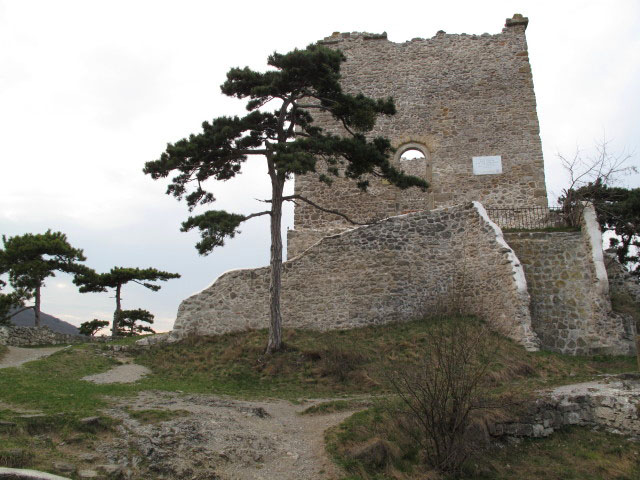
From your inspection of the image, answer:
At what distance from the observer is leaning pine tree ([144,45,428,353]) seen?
39.5ft

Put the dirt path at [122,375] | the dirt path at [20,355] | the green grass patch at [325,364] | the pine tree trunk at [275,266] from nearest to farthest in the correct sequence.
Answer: the green grass patch at [325,364]
the dirt path at [122,375]
the pine tree trunk at [275,266]
the dirt path at [20,355]

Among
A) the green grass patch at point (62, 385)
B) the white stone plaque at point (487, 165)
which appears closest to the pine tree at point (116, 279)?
the green grass patch at point (62, 385)

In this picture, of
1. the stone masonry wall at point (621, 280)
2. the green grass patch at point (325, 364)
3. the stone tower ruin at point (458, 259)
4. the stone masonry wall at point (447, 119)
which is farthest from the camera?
the stone masonry wall at point (447, 119)

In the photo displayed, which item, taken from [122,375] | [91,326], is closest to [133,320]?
[91,326]

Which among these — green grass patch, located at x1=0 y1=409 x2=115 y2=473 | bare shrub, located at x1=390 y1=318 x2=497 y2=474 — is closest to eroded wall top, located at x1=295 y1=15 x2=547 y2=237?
bare shrub, located at x1=390 y1=318 x2=497 y2=474

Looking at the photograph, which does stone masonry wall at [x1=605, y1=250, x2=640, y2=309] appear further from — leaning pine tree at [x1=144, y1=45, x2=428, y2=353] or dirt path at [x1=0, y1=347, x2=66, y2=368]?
dirt path at [x1=0, y1=347, x2=66, y2=368]

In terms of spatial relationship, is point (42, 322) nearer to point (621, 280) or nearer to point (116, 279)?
point (116, 279)

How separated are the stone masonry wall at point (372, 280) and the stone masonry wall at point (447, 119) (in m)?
3.28

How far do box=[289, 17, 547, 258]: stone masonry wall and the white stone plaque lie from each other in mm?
174

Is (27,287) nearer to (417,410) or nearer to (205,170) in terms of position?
(205,170)

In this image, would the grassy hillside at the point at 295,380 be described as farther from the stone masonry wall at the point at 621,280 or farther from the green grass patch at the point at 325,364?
the stone masonry wall at the point at 621,280

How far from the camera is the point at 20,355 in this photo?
1454cm

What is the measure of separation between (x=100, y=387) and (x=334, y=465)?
5239mm

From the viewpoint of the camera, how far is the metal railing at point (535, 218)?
14.2m
